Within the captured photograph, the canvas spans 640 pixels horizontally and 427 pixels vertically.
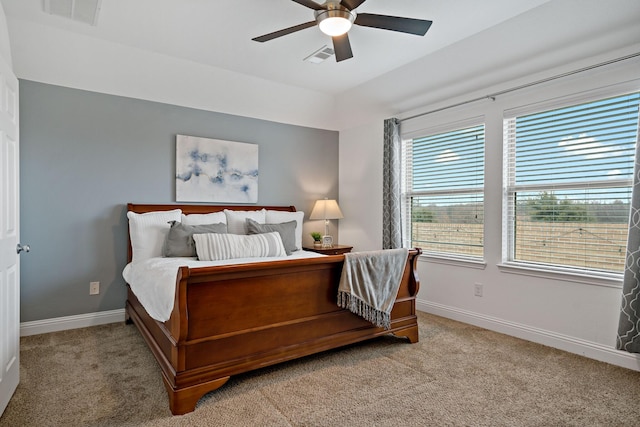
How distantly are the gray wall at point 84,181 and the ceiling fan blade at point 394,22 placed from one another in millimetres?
2387

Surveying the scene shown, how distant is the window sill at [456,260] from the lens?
3.64m

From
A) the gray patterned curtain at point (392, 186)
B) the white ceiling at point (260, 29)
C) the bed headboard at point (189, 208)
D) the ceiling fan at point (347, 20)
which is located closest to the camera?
the ceiling fan at point (347, 20)

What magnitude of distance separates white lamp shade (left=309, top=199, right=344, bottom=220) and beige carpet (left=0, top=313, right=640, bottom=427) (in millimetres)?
2074

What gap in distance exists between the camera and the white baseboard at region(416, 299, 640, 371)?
268 centimetres

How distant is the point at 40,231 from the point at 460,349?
3853mm

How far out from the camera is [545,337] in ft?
10.2

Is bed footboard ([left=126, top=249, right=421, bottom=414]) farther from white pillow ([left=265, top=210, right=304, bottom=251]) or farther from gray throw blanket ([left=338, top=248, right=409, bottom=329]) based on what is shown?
white pillow ([left=265, top=210, right=304, bottom=251])

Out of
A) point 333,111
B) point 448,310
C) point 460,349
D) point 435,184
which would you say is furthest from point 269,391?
point 333,111

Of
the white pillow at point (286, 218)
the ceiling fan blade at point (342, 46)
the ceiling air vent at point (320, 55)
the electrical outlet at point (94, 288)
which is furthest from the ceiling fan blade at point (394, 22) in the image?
the electrical outlet at point (94, 288)

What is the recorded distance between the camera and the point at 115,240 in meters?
3.75

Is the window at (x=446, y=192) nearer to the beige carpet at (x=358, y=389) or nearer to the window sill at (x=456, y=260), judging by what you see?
the window sill at (x=456, y=260)

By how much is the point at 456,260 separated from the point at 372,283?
1.50 meters

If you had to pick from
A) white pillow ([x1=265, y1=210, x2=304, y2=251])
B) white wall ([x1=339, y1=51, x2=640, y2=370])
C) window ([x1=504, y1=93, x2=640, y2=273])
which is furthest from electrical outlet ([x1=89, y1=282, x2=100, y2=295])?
window ([x1=504, y1=93, x2=640, y2=273])

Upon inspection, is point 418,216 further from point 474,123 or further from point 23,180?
point 23,180
